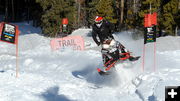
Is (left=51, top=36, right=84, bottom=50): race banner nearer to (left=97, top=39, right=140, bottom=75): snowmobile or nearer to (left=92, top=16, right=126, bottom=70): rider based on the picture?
(left=92, top=16, right=126, bottom=70): rider

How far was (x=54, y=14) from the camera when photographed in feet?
93.6

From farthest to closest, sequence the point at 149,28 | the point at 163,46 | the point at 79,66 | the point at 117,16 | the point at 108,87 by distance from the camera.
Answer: the point at 117,16
the point at 163,46
the point at 79,66
the point at 149,28
the point at 108,87

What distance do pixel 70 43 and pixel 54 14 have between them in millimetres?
9517

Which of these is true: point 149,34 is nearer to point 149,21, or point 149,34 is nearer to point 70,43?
point 149,21

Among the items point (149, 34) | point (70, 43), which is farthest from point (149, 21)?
point (70, 43)

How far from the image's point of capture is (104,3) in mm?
30672

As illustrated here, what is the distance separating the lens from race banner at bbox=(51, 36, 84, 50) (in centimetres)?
1962

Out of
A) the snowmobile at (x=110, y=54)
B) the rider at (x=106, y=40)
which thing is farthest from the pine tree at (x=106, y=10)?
the snowmobile at (x=110, y=54)

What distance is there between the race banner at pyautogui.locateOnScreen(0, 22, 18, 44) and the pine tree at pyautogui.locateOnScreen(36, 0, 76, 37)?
64.0ft

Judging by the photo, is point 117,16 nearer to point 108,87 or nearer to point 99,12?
point 99,12

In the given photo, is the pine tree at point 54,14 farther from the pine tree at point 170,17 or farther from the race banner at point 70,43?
the pine tree at point 170,17

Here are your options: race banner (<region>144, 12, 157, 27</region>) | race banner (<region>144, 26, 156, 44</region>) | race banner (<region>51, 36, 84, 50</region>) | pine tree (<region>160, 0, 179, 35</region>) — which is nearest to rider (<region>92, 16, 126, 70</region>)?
race banner (<region>144, 26, 156, 44</region>)

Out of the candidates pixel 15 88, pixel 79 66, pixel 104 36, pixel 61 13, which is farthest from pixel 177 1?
pixel 15 88

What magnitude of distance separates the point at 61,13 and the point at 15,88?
22309mm
